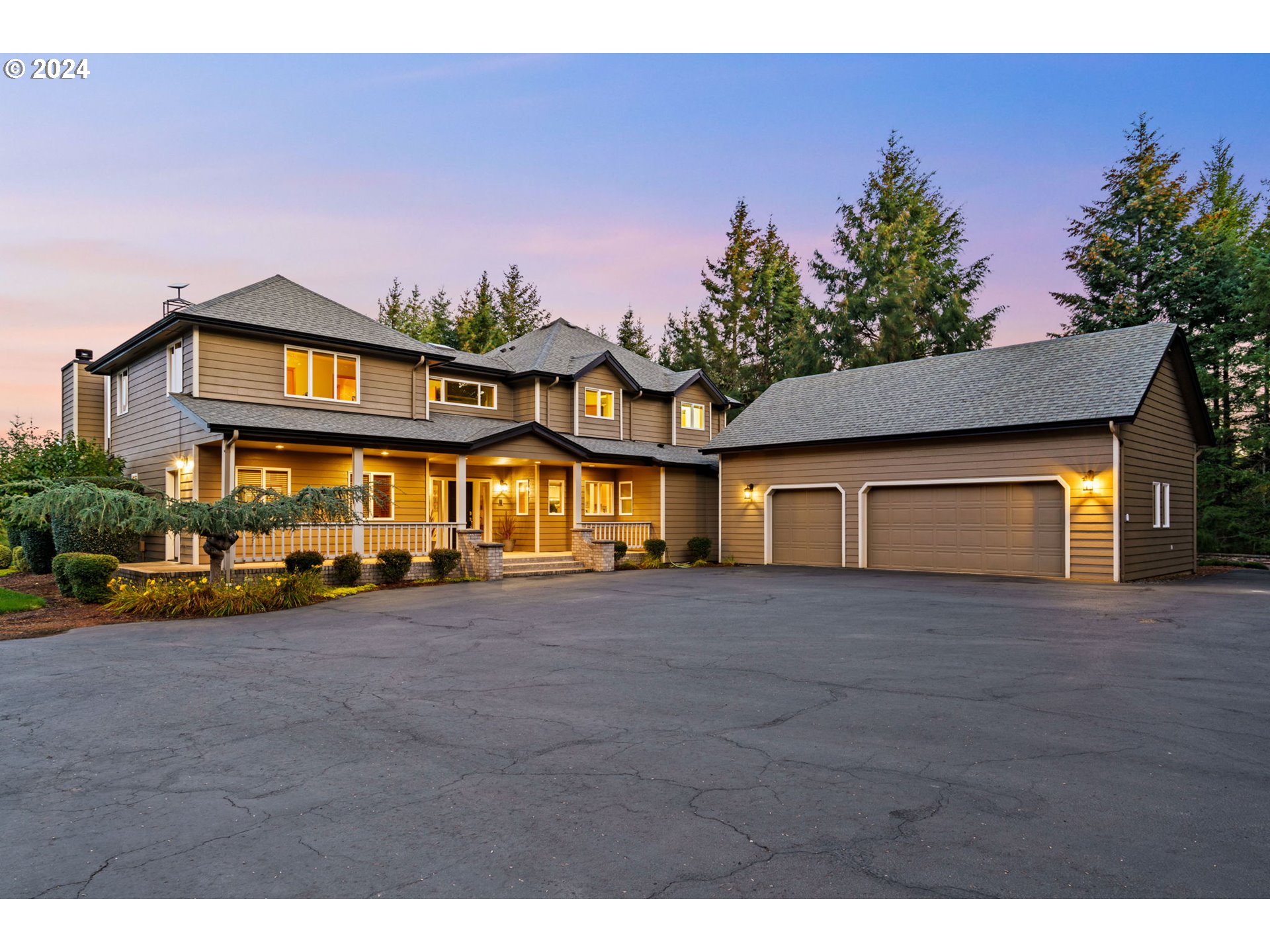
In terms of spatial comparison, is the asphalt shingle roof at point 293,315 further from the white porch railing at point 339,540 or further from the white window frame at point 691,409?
the white window frame at point 691,409

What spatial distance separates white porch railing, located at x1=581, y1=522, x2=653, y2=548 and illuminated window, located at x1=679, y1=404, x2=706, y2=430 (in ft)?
17.7

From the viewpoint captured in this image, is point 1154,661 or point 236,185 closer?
point 1154,661

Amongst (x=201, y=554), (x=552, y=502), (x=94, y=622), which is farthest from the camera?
(x=552, y=502)

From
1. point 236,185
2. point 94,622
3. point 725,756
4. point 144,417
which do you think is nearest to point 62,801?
point 725,756

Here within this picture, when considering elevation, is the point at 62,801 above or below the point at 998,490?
below

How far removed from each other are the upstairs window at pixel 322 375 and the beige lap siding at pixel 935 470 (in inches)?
439

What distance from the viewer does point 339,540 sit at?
53.4 ft

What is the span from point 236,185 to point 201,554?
10294mm

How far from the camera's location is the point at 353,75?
924 cm

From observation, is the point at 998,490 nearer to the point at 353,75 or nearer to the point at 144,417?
the point at 353,75

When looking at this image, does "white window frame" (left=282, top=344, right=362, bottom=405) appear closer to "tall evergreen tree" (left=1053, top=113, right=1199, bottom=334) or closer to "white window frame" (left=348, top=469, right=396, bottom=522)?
"white window frame" (left=348, top=469, right=396, bottom=522)

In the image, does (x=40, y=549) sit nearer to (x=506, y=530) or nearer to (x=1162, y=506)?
(x=506, y=530)

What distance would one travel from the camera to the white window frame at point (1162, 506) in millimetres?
17094

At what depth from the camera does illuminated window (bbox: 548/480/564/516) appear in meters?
22.5
